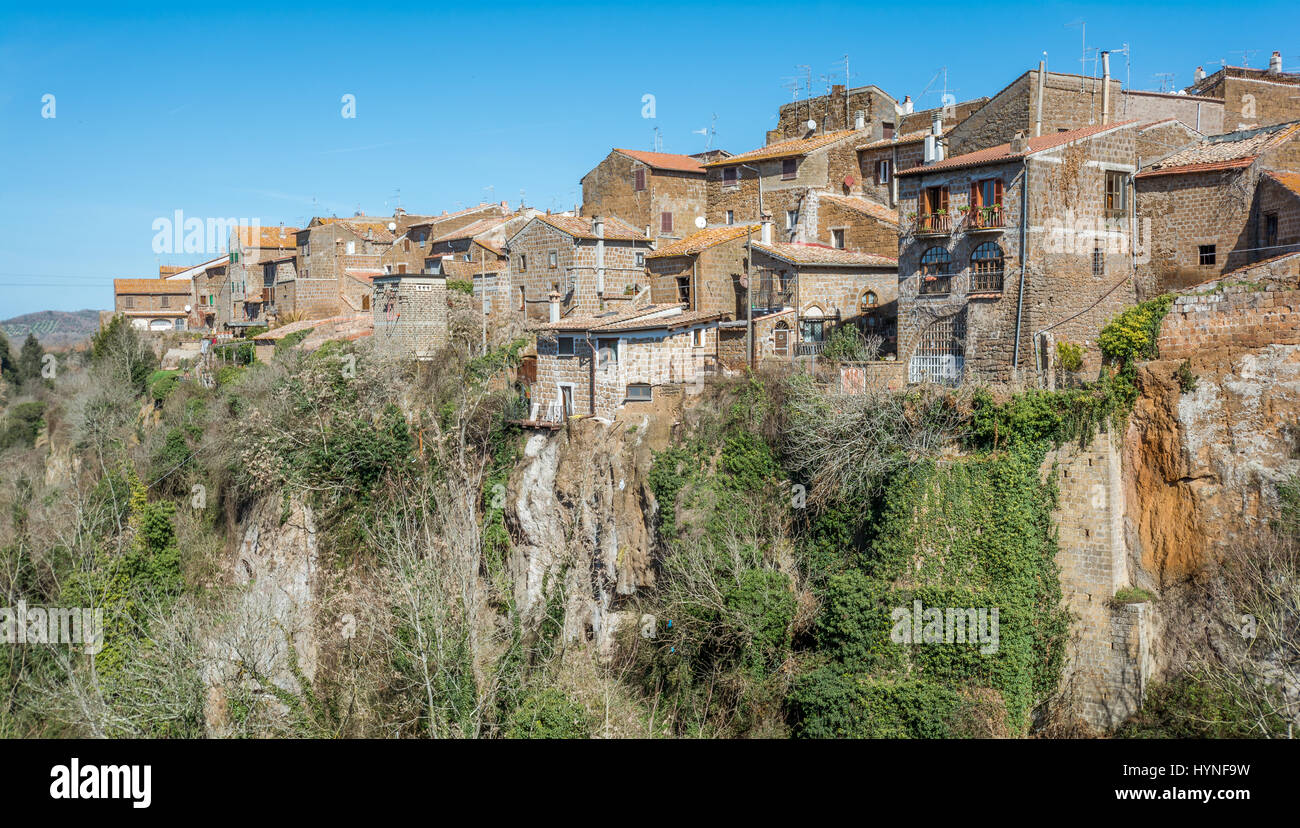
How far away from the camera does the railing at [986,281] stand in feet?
91.7

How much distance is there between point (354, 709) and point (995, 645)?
1477 cm

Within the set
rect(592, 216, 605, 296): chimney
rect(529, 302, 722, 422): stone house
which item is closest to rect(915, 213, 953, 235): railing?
rect(529, 302, 722, 422): stone house

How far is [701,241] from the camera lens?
123 feet

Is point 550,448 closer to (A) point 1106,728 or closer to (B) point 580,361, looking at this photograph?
(B) point 580,361

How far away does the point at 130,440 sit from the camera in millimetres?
44156

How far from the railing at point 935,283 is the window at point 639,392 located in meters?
8.66

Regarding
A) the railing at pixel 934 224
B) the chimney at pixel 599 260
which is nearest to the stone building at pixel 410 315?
the chimney at pixel 599 260

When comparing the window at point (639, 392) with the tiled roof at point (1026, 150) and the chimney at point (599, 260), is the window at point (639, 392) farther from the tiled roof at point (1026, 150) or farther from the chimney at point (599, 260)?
the tiled roof at point (1026, 150)

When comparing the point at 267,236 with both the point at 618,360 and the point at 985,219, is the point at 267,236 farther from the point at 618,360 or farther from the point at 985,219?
the point at 985,219

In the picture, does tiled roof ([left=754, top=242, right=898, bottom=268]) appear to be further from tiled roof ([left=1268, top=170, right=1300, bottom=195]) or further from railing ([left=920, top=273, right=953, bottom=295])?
tiled roof ([left=1268, top=170, right=1300, bottom=195])

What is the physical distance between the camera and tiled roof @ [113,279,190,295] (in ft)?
240

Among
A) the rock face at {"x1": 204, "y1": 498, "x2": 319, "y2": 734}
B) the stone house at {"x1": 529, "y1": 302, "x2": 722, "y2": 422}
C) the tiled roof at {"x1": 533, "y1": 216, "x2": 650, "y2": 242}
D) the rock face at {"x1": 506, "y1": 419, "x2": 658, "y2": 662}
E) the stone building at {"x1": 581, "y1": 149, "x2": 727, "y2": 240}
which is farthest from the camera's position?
the stone building at {"x1": 581, "y1": 149, "x2": 727, "y2": 240}

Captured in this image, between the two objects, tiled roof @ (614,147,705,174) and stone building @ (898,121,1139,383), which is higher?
tiled roof @ (614,147,705,174)

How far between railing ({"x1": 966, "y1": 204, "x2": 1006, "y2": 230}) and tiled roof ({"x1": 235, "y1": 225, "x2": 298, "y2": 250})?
4831 centimetres
